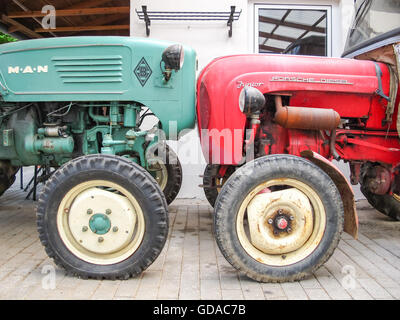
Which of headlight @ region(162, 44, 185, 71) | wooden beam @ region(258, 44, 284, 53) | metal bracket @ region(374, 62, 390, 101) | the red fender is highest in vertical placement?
wooden beam @ region(258, 44, 284, 53)

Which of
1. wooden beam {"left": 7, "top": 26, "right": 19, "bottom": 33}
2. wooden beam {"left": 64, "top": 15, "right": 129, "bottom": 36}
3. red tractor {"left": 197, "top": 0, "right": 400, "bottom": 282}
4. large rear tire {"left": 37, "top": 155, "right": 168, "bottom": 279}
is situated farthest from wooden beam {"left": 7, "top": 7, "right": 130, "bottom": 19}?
large rear tire {"left": 37, "top": 155, "right": 168, "bottom": 279}

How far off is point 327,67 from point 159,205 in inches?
71.0

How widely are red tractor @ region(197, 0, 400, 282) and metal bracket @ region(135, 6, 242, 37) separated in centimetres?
178

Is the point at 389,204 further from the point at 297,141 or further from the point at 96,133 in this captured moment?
the point at 96,133

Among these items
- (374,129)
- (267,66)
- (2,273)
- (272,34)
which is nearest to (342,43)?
(272,34)

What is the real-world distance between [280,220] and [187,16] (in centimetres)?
362

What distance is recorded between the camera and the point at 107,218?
2.91 meters


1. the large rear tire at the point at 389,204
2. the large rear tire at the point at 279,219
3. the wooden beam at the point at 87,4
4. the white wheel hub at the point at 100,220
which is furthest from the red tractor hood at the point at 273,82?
the wooden beam at the point at 87,4

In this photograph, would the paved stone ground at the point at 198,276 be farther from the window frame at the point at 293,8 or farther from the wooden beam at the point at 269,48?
the window frame at the point at 293,8

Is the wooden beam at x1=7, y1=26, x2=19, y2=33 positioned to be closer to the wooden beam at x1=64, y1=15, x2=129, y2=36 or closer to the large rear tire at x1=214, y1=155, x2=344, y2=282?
the wooden beam at x1=64, y1=15, x2=129, y2=36

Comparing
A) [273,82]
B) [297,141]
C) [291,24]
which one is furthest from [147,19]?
[297,141]

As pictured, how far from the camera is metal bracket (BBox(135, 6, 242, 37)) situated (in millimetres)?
5529

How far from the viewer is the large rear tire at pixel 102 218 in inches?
112

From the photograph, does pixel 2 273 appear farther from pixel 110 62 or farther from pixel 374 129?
pixel 374 129
